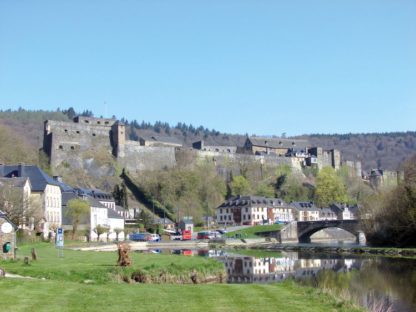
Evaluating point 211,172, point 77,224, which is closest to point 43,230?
point 77,224

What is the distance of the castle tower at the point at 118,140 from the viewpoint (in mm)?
104188

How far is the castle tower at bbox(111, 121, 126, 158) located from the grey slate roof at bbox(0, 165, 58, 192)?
43.3 m

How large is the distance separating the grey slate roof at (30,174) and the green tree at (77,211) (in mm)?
4301

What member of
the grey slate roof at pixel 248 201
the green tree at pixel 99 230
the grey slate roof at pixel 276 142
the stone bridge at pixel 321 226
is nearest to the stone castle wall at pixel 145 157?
the grey slate roof at pixel 248 201

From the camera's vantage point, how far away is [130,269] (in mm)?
23719

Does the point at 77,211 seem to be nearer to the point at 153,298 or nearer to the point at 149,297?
the point at 149,297

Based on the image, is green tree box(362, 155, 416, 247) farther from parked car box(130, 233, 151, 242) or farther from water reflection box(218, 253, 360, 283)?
parked car box(130, 233, 151, 242)

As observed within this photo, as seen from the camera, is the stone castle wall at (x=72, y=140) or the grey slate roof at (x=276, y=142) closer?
the stone castle wall at (x=72, y=140)

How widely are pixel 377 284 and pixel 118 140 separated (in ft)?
263

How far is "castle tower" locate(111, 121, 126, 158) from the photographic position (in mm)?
104188

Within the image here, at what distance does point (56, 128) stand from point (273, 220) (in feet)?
135

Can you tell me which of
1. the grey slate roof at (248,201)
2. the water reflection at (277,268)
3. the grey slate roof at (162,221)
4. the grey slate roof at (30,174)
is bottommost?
the water reflection at (277,268)

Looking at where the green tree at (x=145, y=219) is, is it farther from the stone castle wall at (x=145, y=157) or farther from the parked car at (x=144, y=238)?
the stone castle wall at (x=145, y=157)

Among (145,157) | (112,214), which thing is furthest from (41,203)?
(145,157)
